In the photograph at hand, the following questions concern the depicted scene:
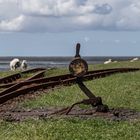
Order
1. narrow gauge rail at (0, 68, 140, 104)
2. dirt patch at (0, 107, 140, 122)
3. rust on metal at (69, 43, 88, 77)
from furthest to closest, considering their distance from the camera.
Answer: narrow gauge rail at (0, 68, 140, 104) → rust on metal at (69, 43, 88, 77) → dirt patch at (0, 107, 140, 122)

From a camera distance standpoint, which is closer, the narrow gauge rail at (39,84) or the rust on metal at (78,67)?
the rust on metal at (78,67)

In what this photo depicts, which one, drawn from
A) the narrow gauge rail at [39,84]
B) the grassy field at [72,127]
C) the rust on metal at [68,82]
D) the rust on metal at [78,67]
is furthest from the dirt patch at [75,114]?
the narrow gauge rail at [39,84]

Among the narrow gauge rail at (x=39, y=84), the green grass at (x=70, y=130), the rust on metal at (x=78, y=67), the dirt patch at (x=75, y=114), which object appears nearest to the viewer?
the green grass at (x=70, y=130)

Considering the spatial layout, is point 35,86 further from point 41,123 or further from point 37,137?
point 37,137

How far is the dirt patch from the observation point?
51.2ft

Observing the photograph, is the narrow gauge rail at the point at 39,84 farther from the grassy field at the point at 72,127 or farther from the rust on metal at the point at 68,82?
the grassy field at the point at 72,127

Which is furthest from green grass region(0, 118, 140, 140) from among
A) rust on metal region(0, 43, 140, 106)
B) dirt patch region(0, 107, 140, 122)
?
rust on metal region(0, 43, 140, 106)

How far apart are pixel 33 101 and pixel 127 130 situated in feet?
21.0

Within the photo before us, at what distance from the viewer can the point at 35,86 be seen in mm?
21578

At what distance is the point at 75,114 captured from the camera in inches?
635

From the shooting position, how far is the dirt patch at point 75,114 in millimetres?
15609

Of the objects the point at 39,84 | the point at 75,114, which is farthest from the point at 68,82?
the point at 75,114

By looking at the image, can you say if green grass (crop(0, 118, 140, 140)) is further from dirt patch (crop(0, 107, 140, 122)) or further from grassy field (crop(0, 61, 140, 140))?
dirt patch (crop(0, 107, 140, 122))

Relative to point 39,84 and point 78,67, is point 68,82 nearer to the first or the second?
point 39,84
